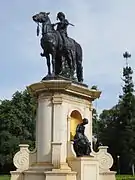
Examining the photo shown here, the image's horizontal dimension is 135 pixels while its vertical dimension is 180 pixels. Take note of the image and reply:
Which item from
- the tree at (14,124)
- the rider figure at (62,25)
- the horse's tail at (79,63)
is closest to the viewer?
the rider figure at (62,25)

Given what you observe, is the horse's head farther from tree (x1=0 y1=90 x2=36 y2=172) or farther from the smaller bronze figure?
tree (x1=0 y1=90 x2=36 y2=172)

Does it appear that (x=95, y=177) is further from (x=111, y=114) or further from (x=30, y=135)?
(x=111, y=114)

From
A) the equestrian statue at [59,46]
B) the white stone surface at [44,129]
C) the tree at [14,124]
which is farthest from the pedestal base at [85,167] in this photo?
the tree at [14,124]

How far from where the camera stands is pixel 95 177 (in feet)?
50.7

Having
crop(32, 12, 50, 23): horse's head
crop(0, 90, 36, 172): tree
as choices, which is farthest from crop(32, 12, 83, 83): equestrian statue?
crop(0, 90, 36, 172): tree

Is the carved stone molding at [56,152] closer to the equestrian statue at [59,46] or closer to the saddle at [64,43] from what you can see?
the equestrian statue at [59,46]

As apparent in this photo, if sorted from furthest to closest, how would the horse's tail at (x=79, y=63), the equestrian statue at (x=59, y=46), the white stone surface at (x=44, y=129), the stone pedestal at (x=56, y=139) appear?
the horse's tail at (x=79, y=63)
the equestrian statue at (x=59, y=46)
the white stone surface at (x=44, y=129)
the stone pedestal at (x=56, y=139)

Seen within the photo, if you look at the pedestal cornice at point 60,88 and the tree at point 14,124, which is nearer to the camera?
the pedestal cornice at point 60,88

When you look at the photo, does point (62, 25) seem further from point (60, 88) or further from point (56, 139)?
point (56, 139)

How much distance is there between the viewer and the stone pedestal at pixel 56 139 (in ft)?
50.0

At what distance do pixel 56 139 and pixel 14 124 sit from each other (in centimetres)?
4154

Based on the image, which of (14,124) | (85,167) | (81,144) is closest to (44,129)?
(81,144)

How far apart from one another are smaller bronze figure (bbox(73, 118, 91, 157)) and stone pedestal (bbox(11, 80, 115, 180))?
22cm

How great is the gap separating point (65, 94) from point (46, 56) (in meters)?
1.84
